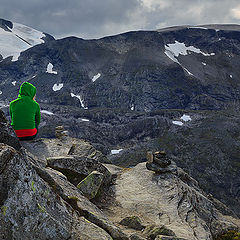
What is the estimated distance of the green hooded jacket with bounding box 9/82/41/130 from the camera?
582 inches

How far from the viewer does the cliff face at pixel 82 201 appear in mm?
5516

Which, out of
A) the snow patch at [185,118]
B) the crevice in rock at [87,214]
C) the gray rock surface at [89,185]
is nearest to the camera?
the crevice in rock at [87,214]

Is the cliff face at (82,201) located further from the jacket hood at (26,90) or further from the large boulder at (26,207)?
the jacket hood at (26,90)

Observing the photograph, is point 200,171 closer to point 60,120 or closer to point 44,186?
point 60,120

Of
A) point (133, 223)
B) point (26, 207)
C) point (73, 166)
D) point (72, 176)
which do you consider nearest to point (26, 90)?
point (73, 166)

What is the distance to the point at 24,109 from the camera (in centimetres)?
1491

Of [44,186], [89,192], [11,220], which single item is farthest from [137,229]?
[11,220]

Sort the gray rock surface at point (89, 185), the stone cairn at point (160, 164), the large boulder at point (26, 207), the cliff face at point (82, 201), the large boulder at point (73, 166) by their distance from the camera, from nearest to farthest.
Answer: the large boulder at point (26, 207), the cliff face at point (82, 201), the gray rock surface at point (89, 185), the large boulder at point (73, 166), the stone cairn at point (160, 164)

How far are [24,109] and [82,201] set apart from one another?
850cm

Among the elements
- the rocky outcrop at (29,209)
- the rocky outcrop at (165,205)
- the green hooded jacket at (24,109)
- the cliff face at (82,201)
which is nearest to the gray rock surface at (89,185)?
the cliff face at (82,201)

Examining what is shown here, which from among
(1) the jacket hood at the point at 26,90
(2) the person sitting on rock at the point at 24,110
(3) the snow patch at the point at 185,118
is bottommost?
(2) the person sitting on rock at the point at 24,110

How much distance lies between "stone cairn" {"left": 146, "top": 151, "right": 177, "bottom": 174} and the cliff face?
0.39 metres

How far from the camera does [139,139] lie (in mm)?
143125

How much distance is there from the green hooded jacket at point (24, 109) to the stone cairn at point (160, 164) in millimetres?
9359
